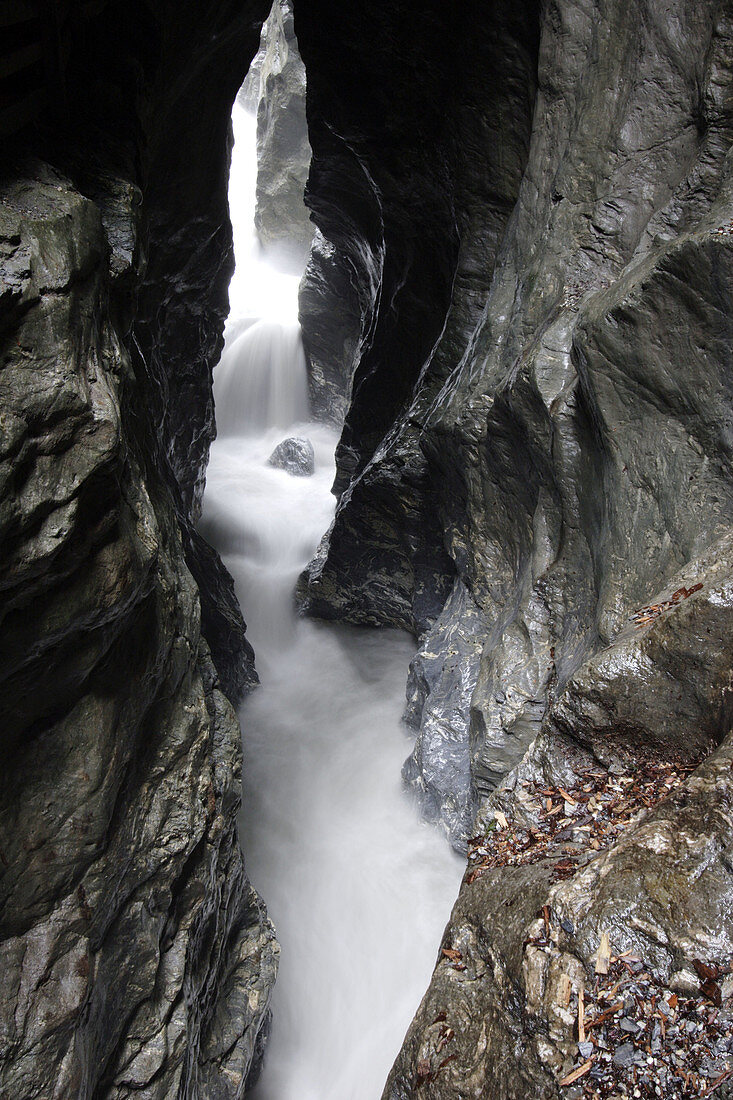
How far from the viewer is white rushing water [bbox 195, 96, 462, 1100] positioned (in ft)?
18.0

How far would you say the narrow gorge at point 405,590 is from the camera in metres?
2.33

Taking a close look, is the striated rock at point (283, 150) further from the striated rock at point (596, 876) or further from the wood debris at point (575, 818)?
the wood debris at point (575, 818)

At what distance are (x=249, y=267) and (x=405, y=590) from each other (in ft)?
65.9

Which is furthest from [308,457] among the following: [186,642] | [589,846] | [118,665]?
[589,846]

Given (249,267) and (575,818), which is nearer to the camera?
(575,818)

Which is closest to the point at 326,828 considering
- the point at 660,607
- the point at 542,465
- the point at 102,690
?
the point at 102,690

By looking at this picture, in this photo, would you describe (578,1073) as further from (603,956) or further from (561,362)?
(561,362)

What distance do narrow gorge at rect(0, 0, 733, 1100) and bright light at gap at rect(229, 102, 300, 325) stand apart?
33.7ft

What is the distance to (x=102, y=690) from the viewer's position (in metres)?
3.58

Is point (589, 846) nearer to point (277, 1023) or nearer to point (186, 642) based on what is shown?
point (186, 642)

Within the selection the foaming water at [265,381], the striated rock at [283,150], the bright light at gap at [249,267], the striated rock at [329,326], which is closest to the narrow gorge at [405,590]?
the striated rock at [329,326]

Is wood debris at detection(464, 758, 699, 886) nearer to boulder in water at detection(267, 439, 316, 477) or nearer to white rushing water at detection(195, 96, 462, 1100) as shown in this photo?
white rushing water at detection(195, 96, 462, 1100)

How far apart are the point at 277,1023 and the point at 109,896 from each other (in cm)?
312

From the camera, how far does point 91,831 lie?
11.3 ft
